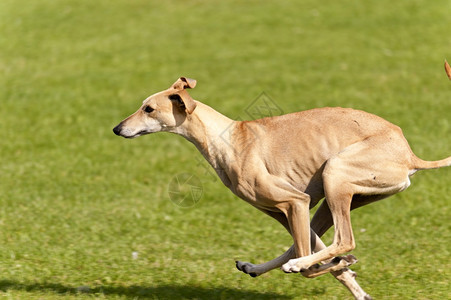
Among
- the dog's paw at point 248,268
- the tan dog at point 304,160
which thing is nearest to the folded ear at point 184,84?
the tan dog at point 304,160

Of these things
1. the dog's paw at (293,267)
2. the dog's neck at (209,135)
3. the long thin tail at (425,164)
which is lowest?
the dog's paw at (293,267)

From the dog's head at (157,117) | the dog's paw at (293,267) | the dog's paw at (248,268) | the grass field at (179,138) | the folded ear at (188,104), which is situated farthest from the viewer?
the grass field at (179,138)

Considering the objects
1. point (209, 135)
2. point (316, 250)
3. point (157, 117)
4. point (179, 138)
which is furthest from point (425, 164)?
point (179, 138)

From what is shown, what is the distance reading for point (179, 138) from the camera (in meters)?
15.1

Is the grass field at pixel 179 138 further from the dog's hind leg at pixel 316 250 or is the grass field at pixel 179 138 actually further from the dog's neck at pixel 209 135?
the dog's neck at pixel 209 135

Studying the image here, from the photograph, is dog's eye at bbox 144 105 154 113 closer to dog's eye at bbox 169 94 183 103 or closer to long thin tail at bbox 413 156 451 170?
dog's eye at bbox 169 94 183 103

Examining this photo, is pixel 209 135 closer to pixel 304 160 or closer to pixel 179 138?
pixel 304 160

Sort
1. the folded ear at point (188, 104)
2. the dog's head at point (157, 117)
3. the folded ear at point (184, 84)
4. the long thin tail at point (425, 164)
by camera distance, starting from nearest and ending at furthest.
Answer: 1. the long thin tail at point (425, 164)
2. the folded ear at point (188, 104)
3. the dog's head at point (157, 117)
4. the folded ear at point (184, 84)

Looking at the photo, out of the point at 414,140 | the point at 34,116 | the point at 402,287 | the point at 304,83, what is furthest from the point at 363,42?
the point at 402,287

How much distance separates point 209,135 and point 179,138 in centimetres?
826

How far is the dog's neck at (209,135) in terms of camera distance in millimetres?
6805

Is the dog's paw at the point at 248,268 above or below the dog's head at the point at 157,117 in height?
below

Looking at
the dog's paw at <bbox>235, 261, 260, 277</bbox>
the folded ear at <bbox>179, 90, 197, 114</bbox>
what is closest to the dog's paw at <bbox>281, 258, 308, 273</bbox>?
the dog's paw at <bbox>235, 261, 260, 277</bbox>

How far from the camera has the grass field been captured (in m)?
8.21
